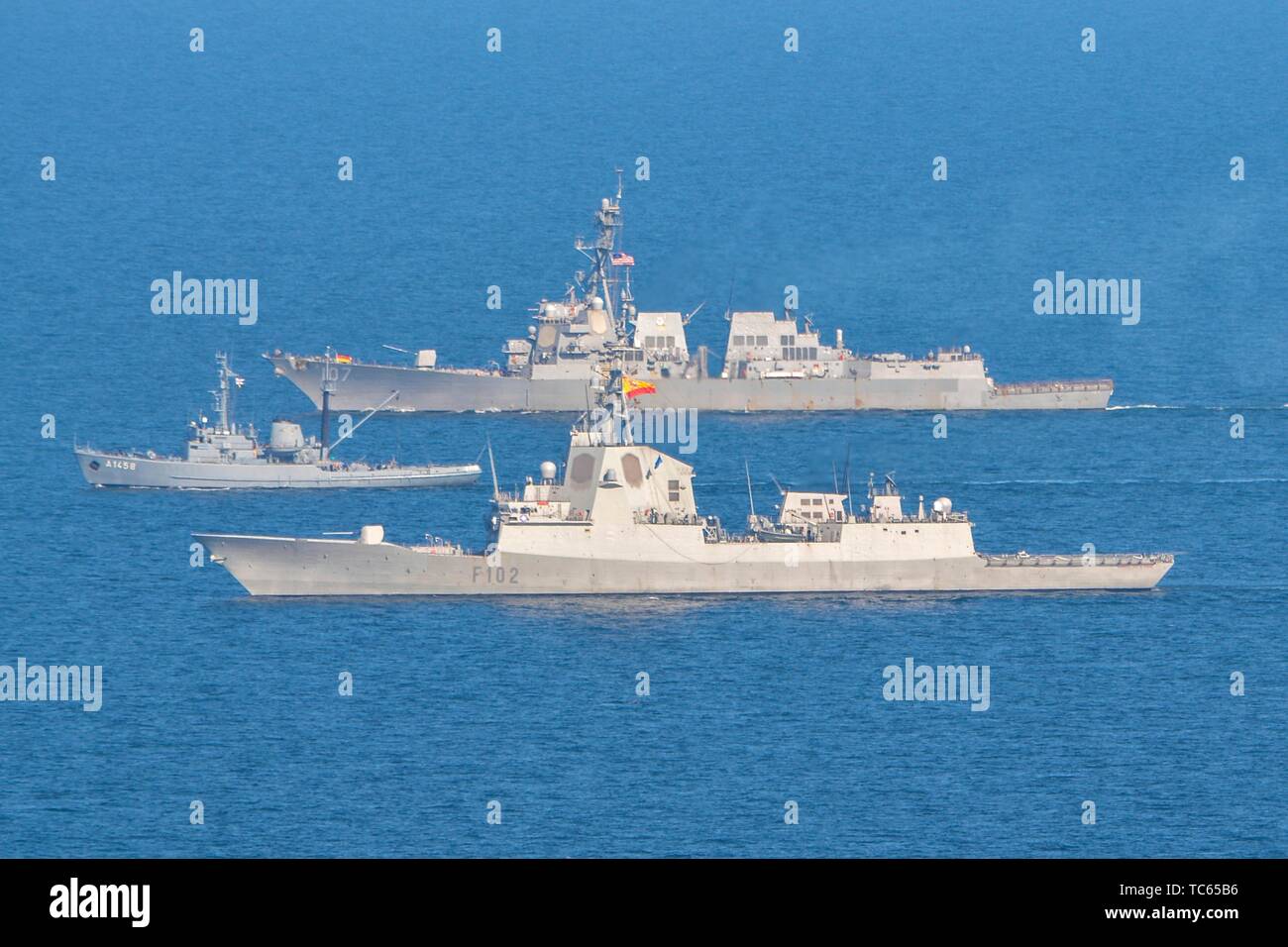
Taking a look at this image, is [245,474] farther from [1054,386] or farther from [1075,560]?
[1054,386]

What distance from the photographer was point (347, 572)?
300 ft

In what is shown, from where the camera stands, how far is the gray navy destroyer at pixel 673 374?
138375mm

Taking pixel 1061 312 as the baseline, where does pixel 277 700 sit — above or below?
below

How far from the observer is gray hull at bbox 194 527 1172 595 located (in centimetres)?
9119

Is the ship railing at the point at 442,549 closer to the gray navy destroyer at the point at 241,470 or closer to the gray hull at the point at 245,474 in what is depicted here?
the gray hull at the point at 245,474

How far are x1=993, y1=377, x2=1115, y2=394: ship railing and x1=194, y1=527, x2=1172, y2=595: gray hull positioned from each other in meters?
43.9

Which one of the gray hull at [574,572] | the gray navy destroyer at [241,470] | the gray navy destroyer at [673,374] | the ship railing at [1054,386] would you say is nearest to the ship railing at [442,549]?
A: the gray hull at [574,572]

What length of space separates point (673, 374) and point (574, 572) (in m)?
50.3

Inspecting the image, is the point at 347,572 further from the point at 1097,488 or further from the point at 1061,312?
the point at 1061,312

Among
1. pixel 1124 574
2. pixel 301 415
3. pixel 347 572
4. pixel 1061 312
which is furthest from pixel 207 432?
pixel 1061 312

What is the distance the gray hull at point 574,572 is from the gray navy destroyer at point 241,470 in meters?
23.3

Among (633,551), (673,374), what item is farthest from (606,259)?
(633,551)

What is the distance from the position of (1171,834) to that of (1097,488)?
1782 inches

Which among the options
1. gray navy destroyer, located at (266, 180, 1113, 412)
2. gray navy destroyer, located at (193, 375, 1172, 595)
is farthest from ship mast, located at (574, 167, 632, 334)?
gray navy destroyer, located at (193, 375, 1172, 595)
